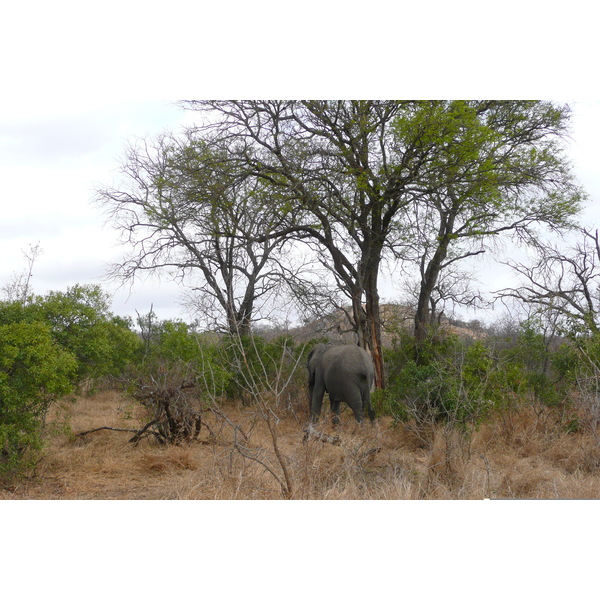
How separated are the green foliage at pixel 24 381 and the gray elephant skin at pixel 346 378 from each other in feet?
11.2

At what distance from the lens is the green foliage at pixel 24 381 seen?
530 cm

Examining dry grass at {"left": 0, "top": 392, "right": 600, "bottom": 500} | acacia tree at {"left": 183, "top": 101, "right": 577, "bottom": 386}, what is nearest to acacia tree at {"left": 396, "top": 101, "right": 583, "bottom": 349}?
acacia tree at {"left": 183, "top": 101, "right": 577, "bottom": 386}

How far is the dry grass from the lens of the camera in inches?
193

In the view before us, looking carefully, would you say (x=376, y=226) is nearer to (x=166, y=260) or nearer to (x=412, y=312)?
(x=412, y=312)

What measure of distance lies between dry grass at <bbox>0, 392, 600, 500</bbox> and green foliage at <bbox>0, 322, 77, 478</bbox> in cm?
28

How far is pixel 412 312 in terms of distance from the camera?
33.3 ft

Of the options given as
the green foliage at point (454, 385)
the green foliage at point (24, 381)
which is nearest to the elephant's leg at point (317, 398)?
the green foliage at point (454, 385)

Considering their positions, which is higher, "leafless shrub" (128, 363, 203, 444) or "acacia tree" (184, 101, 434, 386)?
"acacia tree" (184, 101, 434, 386)

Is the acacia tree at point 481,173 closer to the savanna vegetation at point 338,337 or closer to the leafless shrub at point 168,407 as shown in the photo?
the savanna vegetation at point 338,337

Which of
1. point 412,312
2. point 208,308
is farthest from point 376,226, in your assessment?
point 208,308

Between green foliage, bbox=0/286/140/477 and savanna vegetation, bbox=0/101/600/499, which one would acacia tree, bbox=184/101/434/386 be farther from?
green foliage, bbox=0/286/140/477

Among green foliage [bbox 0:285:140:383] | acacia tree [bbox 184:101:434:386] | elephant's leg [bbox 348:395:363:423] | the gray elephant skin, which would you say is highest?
acacia tree [bbox 184:101:434:386]

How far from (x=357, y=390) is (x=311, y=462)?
304cm
